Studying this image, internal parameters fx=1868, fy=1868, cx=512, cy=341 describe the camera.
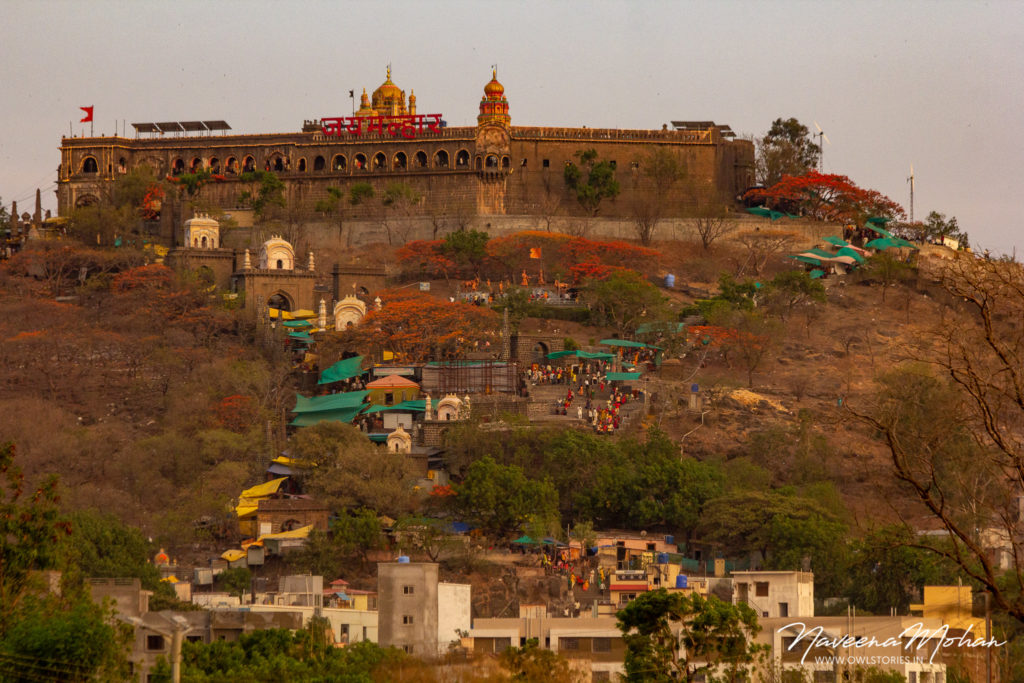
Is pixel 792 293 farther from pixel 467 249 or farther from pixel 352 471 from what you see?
pixel 352 471

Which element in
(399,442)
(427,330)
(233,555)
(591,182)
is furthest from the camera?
(591,182)

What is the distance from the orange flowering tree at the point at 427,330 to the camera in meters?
62.6

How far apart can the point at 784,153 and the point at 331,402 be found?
31.5 metres

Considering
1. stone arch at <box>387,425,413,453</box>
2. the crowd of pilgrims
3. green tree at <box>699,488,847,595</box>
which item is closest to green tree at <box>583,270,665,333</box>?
the crowd of pilgrims

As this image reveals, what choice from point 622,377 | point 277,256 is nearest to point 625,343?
point 622,377

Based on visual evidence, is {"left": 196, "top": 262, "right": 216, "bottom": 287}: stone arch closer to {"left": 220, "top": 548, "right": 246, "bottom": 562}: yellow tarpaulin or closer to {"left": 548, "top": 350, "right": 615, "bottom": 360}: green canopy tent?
{"left": 548, "top": 350, "right": 615, "bottom": 360}: green canopy tent

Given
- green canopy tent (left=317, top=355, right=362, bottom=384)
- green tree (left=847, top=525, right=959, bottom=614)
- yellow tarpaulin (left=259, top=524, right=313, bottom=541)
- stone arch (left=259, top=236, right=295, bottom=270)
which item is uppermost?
stone arch (left=259, top=236, right=295, bottom=270)

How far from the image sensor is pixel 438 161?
3125 inches

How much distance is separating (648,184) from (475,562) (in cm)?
3470

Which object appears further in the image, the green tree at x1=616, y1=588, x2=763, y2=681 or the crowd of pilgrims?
the crowd of pilgrims

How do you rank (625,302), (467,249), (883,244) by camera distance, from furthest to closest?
(883,244), (467,249), (625,302)

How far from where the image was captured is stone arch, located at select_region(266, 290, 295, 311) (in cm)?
6850

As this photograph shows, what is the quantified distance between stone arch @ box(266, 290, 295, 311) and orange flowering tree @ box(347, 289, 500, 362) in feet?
18.0

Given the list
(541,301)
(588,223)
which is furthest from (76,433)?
(588,223)
